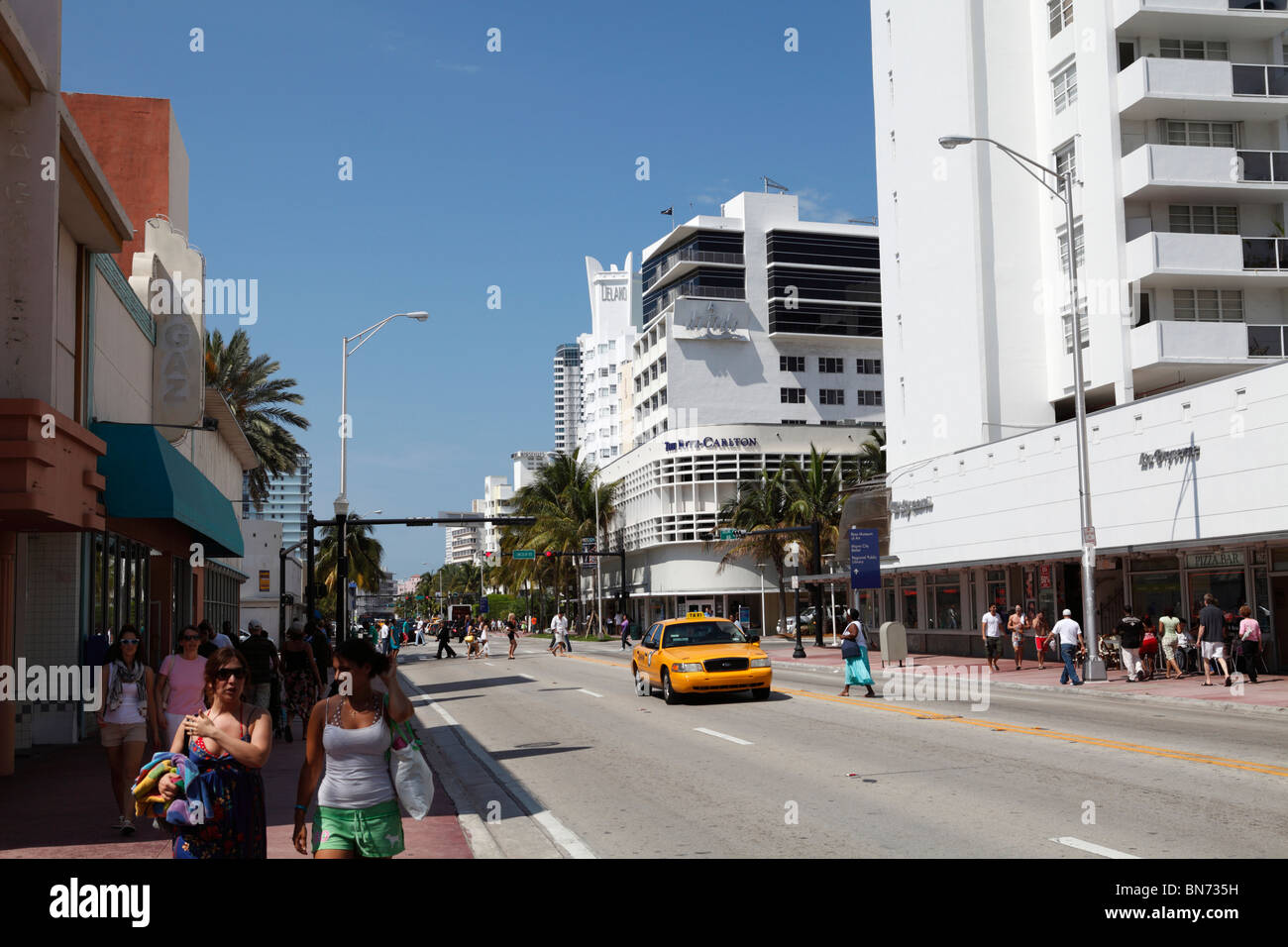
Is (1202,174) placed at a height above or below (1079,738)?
above

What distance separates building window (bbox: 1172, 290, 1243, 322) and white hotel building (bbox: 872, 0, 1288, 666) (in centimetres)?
6

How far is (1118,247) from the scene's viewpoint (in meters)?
34.2

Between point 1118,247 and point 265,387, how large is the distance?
119ft

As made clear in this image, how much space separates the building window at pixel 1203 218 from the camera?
35.2 m

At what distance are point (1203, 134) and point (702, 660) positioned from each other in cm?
2461

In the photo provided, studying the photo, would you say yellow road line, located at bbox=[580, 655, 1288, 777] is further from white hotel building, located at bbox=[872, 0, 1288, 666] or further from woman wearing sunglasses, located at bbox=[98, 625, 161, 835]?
woman wearing sunglasses, located at bbox=[98, 625, 161, 835]

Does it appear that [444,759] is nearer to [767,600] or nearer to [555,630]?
[555,630]

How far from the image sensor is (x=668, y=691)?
22.9 meters

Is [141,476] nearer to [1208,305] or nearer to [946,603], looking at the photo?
[1208,305]

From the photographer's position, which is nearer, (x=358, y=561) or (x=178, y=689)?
(x=178, y=689)

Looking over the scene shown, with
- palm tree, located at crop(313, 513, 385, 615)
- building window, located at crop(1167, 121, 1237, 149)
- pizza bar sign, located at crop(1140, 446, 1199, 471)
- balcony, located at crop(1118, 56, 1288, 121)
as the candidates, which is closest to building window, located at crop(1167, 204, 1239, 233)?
building window, located at crop(1167, 121, 1237, 149)

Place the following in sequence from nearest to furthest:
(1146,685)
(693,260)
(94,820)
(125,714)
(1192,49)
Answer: (125,714)
(94,820)
(1146,685)
(1192,49)
(693,260)

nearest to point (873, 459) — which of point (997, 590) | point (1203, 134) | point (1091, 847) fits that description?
point (997, 590)

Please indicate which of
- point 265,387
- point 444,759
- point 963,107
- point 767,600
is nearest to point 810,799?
point 444,759
